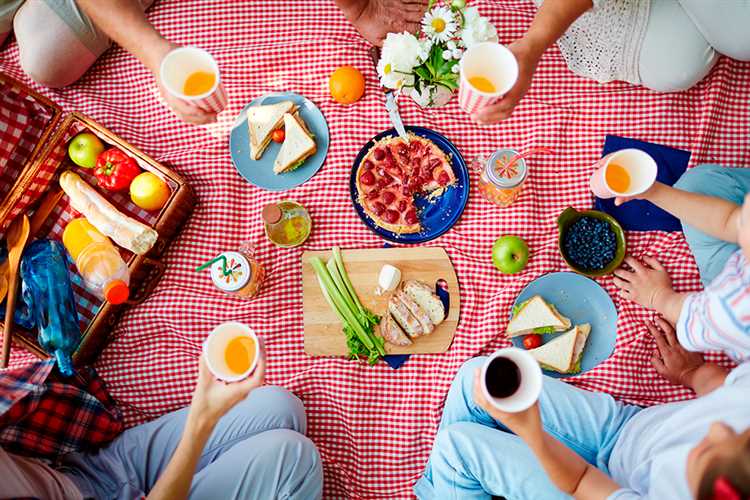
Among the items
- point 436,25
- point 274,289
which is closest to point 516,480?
point 274,289

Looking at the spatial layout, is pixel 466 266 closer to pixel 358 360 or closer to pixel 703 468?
pixel 358 360

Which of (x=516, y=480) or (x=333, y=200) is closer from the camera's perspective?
(x=516, y=480)

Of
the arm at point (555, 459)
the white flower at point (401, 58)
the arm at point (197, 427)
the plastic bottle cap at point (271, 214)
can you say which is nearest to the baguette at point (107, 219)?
the plastic bottle cap at point (271, 214)

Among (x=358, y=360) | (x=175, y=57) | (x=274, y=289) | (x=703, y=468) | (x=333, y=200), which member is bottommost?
(x=358, y=360)

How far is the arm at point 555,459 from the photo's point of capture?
4.59 ft

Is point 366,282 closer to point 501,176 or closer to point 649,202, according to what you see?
point 501,176

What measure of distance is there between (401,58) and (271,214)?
0.70m

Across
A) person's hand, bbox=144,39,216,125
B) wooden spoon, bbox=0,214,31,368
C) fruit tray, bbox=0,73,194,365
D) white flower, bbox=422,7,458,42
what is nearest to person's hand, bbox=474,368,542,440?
white flower, bbox=422,7,458,42

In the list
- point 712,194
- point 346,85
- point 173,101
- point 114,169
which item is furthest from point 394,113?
point 712,194

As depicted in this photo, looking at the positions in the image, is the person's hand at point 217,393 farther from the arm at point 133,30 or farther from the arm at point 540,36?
the arm at point 540,36

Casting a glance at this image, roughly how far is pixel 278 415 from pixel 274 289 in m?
0.48

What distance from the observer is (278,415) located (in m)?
1.84

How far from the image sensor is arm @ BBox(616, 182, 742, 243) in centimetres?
167

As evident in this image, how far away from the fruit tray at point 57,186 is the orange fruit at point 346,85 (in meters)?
0.67
